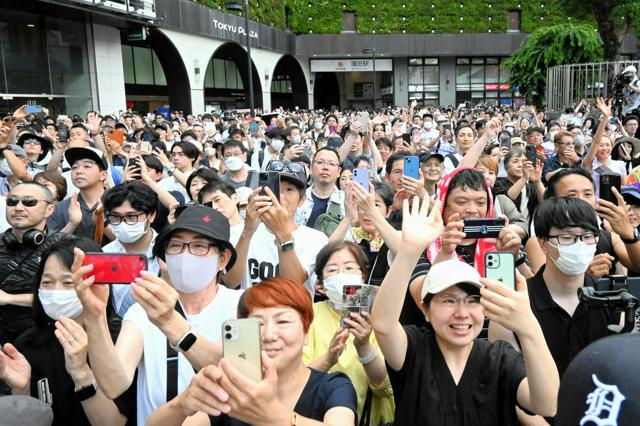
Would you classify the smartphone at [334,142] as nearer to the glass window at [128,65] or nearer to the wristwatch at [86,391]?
the wristwatch at [86,391]

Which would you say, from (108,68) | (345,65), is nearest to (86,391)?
(108,68)

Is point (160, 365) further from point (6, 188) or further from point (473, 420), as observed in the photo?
point (6, 188)

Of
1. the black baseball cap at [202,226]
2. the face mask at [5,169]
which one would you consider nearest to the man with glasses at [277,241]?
the black baseball cap at [202,226]

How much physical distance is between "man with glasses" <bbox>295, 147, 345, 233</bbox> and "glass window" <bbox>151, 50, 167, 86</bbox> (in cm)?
2569

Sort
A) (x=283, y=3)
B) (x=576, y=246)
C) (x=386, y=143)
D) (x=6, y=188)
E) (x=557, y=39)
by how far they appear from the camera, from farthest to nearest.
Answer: (x=283, y=3) → (x=557, y=39) → (x=386, y=143) → (x=6, y=188) → (x=576, y=246)

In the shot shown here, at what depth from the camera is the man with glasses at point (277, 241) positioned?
3242mm

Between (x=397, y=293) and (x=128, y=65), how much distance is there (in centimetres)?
A: 2701

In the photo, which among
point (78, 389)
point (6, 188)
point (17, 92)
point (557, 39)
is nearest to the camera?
point (78, 389)

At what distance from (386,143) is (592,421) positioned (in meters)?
8.57

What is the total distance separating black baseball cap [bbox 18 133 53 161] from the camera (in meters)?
7.73

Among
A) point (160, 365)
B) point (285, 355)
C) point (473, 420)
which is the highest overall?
point (285, 355)

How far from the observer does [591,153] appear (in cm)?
664

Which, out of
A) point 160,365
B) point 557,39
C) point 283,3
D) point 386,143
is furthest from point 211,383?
point 283,3

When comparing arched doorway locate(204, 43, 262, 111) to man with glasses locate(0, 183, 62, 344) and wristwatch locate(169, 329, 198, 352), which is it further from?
wristwatch locate(169, 329, 198, 352)
